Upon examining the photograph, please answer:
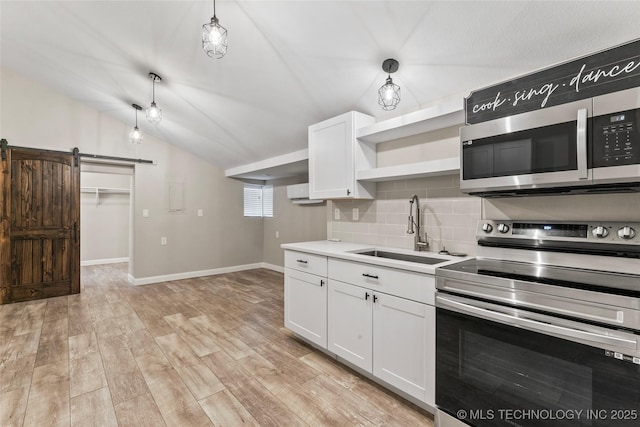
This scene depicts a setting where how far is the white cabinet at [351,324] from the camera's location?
78.9 inches

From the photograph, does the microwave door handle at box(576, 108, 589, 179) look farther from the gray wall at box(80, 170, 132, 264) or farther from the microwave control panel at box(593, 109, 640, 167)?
the gray wall at box(80, 170, 132, 264)

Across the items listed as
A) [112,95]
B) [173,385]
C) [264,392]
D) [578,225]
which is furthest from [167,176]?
[578,225]

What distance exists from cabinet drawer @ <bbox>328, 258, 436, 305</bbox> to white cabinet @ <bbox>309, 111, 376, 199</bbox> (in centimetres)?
72

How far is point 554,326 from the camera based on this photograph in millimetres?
1192

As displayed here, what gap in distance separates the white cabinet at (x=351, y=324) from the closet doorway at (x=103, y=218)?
6.06m

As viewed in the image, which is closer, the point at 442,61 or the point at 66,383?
the point at 442,61

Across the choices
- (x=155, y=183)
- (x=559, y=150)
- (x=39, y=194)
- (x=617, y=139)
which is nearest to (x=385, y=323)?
(x=559, y=150)

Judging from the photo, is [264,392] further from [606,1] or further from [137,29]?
[137,29]

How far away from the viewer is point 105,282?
16.5ft

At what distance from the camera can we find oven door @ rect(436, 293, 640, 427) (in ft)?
3.53

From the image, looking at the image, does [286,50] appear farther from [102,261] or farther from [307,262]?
[102,261]

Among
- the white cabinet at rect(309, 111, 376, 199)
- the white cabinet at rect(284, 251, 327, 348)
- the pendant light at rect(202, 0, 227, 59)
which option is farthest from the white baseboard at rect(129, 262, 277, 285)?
the pendant light at rect(202, 0, 227, 59)

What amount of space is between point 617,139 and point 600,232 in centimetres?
47

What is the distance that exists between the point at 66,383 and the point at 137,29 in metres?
2.83
